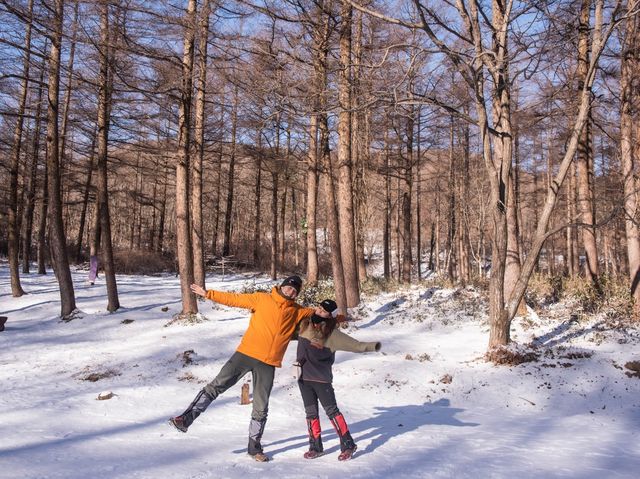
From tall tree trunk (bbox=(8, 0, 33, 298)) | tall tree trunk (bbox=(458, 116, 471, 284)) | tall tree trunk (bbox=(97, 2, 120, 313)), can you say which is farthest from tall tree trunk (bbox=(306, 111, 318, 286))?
tall tree trunk (bbox=(458, 116, 471, 284))

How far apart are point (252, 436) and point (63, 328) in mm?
10196

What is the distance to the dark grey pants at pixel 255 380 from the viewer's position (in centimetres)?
498

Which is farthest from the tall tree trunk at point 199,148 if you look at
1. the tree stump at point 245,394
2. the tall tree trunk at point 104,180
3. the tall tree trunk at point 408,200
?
the tall tree trunk at point 408,200

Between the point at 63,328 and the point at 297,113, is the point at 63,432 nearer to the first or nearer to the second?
the point at 297,113

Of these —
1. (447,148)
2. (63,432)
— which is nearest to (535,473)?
(63,432)

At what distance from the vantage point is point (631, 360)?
907 cm

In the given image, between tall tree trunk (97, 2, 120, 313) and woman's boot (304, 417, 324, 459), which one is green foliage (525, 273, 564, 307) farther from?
tall tree trunk (97, 2, 120, 313)

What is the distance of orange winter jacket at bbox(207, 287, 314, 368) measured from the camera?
197 inches

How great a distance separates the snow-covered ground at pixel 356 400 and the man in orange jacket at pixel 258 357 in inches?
14.0

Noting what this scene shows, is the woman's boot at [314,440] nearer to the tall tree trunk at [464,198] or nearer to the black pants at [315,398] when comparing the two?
the black pants at [315,398]

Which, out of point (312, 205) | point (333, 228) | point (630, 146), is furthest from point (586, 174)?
point (312, 205)

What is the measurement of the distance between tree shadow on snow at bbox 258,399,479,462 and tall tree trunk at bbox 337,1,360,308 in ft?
20.4

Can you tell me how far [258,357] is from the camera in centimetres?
497

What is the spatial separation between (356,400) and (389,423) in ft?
4.56
